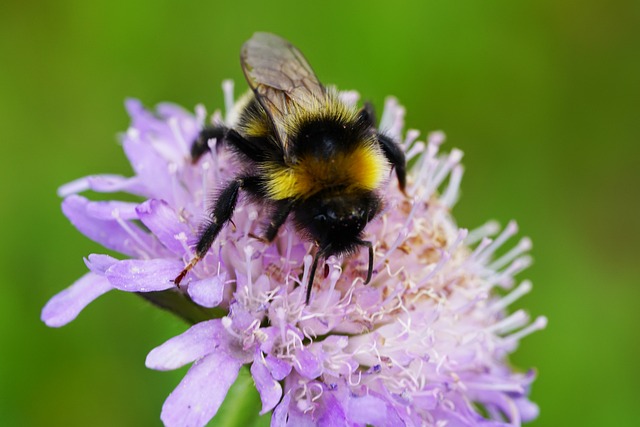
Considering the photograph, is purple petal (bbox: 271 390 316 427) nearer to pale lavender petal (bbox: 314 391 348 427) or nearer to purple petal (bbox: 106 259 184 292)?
pale lavender petal (bbox: 314 391 348 427)

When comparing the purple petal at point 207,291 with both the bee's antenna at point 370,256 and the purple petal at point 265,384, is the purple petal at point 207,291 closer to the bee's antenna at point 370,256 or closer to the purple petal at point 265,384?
the purple petal at point 265,384

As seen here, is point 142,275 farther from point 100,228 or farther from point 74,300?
point 100,228

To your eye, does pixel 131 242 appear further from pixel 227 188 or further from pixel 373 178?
pixel 373 178

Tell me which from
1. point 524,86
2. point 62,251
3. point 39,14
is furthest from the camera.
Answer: point 524,86

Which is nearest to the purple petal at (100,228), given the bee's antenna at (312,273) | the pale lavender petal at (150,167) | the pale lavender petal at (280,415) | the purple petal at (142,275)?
the pale lavender petal at (150,167)

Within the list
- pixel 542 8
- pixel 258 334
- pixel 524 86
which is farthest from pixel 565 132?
pixel 258 334

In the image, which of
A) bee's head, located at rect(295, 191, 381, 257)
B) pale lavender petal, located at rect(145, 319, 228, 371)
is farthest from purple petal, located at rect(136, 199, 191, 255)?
bee's head, located at rect(295, 191, 381, 257)
